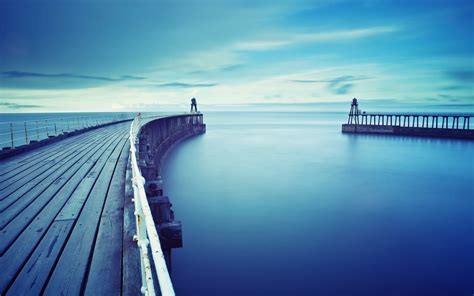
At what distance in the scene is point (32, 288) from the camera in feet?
7.80

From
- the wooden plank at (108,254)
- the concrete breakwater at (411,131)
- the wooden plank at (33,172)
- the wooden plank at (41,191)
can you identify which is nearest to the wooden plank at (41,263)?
the wooden plank at (108,254)

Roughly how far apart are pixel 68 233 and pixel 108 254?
856 millimetres

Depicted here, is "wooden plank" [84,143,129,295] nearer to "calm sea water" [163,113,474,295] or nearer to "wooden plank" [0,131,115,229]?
"wooden plank" [0,131,115,229]

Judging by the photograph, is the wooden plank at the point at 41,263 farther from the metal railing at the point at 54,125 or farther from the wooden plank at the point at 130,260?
the metal railing at the point at 54,125

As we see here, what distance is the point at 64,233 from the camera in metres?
3.32

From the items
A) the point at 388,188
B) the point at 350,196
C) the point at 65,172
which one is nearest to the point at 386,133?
the point at 388,188

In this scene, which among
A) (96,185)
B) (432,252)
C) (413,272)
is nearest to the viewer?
(96,185)

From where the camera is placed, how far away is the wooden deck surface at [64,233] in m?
2.45

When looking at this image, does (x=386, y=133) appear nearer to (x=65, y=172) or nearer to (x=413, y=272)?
(x=413, y=272)

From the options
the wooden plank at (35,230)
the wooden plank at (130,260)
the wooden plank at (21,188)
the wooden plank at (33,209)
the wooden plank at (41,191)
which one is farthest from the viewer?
the wooden plank at (21,188)

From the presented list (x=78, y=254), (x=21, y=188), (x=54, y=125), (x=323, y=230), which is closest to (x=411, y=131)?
A: (x=323, y=230)

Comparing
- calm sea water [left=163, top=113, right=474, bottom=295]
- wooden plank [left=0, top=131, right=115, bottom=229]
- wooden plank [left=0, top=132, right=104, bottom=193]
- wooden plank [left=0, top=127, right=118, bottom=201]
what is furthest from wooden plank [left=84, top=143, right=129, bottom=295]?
calm sea water [left=163, top=113, right=474, bottom=295]

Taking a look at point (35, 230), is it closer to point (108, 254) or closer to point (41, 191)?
point (108, 254)

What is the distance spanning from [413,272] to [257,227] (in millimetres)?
4569
